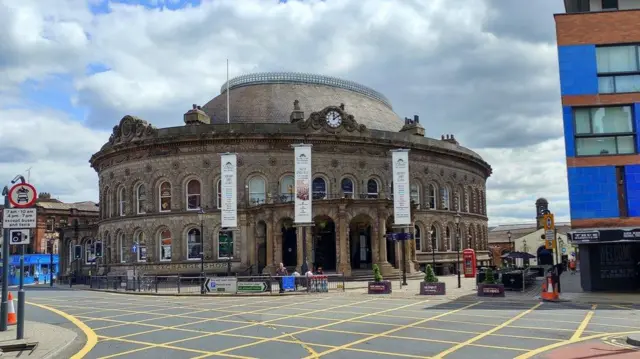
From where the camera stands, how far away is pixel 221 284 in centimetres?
3212

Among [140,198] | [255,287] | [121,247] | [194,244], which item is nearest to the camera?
[255,287]

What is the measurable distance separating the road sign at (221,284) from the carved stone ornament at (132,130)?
1933 centimetres

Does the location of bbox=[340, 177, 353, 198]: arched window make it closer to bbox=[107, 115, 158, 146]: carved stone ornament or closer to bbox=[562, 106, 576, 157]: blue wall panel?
bbox=[107, 115, 158, 146]: carved stone ornament

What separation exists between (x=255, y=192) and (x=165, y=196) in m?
7.84

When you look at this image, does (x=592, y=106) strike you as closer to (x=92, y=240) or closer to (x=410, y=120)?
(x=410, y=120)

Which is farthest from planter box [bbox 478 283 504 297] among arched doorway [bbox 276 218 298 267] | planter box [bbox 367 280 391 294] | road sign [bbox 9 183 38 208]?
arched doorway [bbox 276 218 298 267]

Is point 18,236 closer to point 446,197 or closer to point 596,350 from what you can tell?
point 596,350

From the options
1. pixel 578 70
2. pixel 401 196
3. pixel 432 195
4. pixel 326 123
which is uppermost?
pixel 326 123

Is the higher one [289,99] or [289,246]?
[289,99]

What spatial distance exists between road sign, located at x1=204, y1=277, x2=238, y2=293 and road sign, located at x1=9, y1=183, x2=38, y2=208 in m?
16.8

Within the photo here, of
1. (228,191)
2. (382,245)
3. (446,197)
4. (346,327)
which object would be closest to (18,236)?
(346,327)

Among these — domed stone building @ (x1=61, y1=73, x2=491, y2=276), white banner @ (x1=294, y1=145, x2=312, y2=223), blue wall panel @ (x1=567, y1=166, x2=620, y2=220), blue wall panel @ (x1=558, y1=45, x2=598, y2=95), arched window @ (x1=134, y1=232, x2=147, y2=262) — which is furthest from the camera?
arched window @ (x1=134, y1=232, x2=147, y2=262)

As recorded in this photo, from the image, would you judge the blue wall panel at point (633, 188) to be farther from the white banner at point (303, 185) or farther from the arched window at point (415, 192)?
the arched window at point (415, 192)

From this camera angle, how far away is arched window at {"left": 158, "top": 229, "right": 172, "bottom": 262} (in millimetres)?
47625
